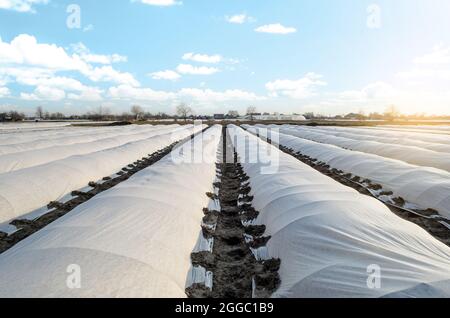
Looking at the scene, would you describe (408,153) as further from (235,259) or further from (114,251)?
(114,251)

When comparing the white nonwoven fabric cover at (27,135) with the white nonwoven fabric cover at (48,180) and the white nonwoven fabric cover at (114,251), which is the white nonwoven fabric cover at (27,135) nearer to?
the white nonwoven fabric cover at (48,180)

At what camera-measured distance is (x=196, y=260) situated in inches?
226

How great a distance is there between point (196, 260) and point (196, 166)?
7.09 m

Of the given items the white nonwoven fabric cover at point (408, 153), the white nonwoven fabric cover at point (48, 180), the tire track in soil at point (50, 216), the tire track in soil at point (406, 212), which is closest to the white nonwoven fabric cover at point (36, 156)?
the white nonwoven fabric cover at point (48, 180)

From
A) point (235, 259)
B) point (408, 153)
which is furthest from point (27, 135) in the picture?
point (408, 153)

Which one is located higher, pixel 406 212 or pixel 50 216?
pixel 406 212

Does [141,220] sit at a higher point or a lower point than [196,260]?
higher

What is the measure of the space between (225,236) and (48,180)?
6.26m

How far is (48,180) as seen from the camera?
10.5 m

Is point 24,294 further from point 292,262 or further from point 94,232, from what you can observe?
point 292,262

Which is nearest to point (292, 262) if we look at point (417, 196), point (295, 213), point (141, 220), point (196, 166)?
point (295, 213)

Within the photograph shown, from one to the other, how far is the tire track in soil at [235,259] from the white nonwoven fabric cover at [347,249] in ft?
0.94

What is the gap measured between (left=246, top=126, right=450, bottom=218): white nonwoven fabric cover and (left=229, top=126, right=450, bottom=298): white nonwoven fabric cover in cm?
298
